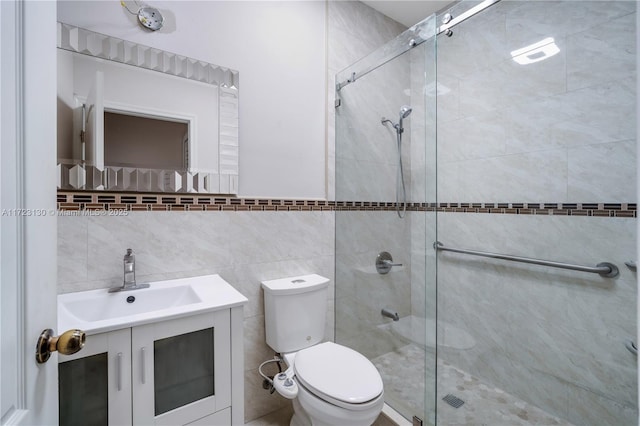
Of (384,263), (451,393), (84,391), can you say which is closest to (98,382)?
(84,391)

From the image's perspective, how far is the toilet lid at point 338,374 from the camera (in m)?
1.19

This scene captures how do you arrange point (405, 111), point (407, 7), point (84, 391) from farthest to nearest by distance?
point (407, 7) < point (405, 111) < point (84, 391)

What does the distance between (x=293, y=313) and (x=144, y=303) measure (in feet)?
2.37

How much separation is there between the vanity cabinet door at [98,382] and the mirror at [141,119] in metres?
0.68

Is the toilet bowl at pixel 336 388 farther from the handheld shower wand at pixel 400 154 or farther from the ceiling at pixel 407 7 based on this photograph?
the ceiling at pixel 407 7

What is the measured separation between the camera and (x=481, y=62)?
1903 millimetres

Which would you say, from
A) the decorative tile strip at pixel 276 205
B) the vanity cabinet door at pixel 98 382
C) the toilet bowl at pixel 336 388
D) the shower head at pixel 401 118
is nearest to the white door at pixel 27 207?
the vanity cabinet door at pixel 98 382

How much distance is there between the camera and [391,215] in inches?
72.7

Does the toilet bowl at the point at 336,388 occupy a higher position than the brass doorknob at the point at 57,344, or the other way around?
the brass doorknob at the point at 57,344

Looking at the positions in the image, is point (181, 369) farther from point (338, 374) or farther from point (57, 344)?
point (338, 374)

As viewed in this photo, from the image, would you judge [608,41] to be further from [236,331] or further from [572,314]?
[236,331]

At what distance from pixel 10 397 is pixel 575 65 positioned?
7.59 feet

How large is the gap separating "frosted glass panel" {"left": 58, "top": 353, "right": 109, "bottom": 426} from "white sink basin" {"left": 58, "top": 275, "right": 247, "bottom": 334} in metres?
0.11

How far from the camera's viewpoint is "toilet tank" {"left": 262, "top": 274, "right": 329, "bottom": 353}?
158 centimetres
